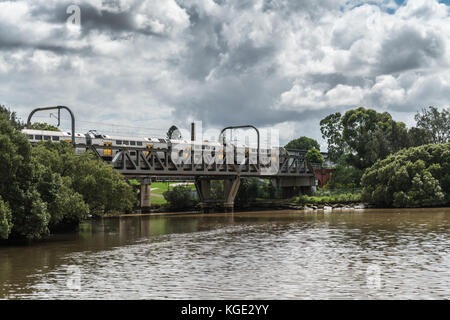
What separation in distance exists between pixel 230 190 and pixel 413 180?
103 ft

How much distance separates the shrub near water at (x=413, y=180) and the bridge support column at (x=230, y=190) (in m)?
22.3

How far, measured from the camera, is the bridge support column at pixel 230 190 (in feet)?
320

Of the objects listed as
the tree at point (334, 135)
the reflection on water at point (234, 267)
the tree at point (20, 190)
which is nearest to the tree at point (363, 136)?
the tree at point (334, 135)

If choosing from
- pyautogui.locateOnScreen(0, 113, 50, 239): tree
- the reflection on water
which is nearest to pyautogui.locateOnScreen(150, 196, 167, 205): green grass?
the reflection on water

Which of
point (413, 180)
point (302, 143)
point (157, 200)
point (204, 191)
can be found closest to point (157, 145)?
point (157, 200)

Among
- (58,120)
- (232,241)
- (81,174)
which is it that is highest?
(58,120)

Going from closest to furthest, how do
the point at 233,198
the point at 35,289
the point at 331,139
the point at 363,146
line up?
the point at 35,289 < the point at 233,198 < the point at 363,146 < the point at 331,139

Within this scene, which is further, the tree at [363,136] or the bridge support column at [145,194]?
the tree at [363,136]

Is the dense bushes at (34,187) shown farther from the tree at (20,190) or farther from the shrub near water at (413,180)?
the shrub near water at (413,180)

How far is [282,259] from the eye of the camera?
94.4 feet
